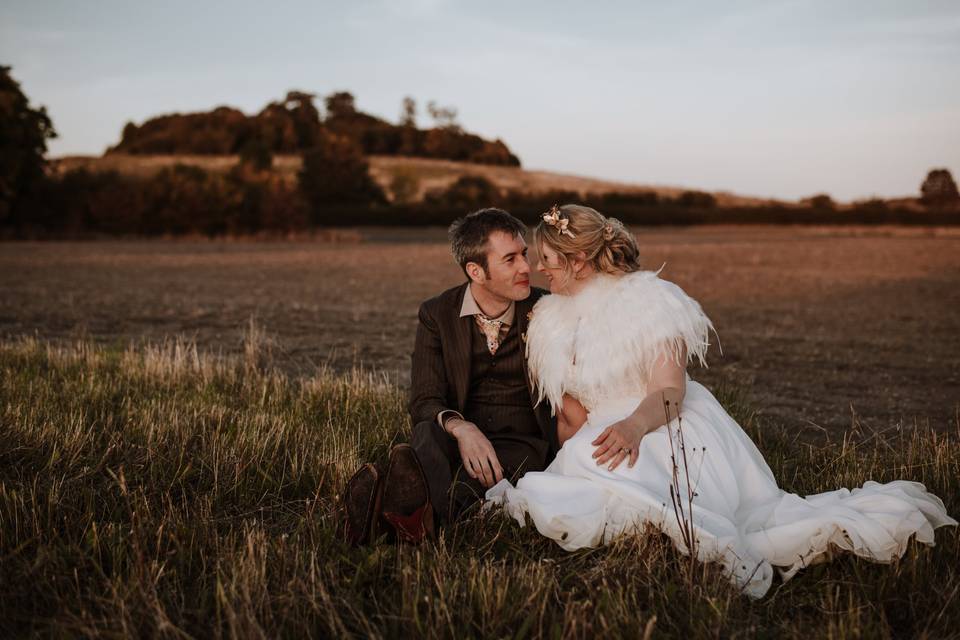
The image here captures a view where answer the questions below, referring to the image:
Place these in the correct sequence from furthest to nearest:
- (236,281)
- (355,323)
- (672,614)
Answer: (236,281) < (355,323) < (672,614)

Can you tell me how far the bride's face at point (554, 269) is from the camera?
428 centimetres

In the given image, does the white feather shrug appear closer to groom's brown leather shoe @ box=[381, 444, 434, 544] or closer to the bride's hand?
the bride's hand

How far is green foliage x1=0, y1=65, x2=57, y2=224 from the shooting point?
3375 cm

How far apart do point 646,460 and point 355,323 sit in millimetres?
9235

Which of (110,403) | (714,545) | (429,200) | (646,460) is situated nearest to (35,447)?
(110,403)

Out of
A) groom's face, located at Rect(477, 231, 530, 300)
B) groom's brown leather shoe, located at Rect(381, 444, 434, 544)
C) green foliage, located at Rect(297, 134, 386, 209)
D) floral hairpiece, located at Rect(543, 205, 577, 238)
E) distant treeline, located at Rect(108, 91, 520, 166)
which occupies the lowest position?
groom's brown leather shoe, located at Rect(381, 444, 434, 544)

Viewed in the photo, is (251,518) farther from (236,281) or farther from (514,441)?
(236,281)

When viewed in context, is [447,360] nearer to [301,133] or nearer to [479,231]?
[479,231]

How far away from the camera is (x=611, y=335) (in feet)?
13.5

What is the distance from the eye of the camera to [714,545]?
130 inches

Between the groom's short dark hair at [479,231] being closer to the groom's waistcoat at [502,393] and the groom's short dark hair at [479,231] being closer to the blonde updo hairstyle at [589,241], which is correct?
the blonde updo hairstyle at [589,241]

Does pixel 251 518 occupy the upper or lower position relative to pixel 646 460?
lower

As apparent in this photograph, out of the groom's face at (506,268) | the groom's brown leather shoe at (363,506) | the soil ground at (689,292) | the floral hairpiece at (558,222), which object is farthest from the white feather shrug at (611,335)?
the soil ground at (689,292)

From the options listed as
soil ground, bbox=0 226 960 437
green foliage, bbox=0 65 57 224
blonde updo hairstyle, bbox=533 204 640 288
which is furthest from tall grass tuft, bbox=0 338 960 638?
green foliage, bbox=0 65 57 224
